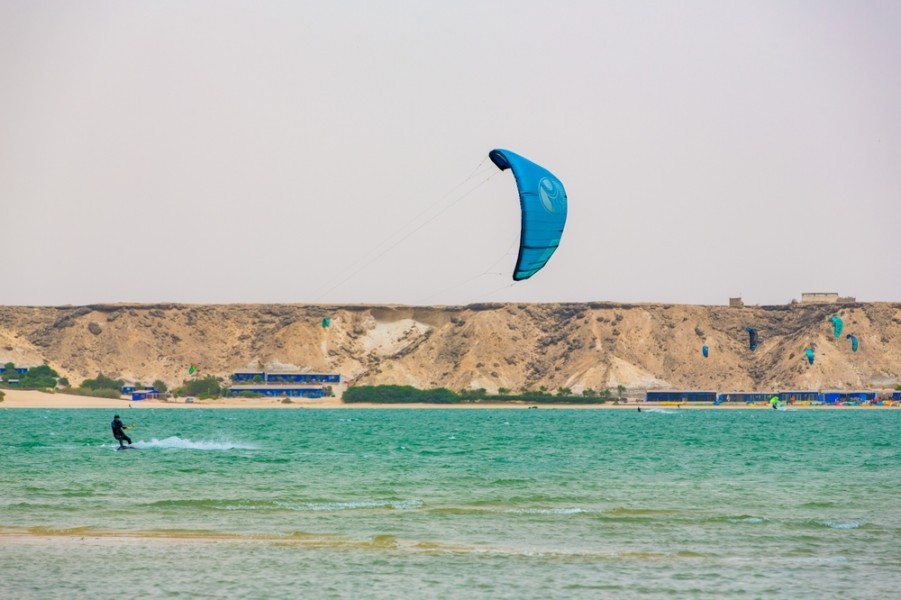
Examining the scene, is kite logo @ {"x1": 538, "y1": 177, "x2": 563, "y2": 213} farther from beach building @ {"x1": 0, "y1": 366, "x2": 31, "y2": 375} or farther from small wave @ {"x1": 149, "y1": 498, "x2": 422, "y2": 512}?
beach building @ {"x1": 0, "y1": 366, "x2": 31, "y2": 375}

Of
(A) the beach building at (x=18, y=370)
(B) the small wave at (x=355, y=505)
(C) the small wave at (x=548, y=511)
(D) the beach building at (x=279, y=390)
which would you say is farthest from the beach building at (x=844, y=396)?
(B) the small wave at (x=355, y=505)

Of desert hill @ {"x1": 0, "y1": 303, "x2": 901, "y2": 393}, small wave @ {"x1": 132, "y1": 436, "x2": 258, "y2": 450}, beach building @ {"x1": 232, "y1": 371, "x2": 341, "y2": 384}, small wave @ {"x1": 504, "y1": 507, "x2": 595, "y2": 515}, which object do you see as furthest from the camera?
desert hill @ {"x1": 0, "y1": 303, "x2": 901, "y2": 393}

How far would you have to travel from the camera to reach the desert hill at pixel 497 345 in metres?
135

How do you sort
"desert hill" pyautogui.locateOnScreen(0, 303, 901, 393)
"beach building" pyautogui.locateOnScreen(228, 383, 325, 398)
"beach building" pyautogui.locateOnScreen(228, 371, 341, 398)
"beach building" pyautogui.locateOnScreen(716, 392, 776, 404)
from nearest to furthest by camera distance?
"beach building" pyautogui.locateOnScreen(228, 383, 325, 398) < "beach building" pyautogui.locateOnScreen(228, 371, 341, 398) < "beach building" pyautogui.locateOnScreen(716, 392, 776, 404) < "desert hill" pyautogui.locateOnScreen(0, 303, 901, 393)

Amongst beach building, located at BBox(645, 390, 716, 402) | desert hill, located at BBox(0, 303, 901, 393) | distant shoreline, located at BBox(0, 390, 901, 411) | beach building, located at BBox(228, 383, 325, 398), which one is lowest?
distant shoreline, located at BBox(0, 390, 901, 411)

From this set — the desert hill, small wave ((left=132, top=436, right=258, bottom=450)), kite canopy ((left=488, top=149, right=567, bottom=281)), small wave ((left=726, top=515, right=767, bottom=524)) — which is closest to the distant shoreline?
the desert hill

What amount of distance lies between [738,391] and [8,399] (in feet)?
249

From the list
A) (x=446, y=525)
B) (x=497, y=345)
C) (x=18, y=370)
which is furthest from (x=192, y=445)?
(x=497, y=345)

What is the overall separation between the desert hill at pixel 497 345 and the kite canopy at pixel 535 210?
104893 mm

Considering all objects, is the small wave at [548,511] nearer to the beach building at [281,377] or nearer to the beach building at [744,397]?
the beach building at [744,397]

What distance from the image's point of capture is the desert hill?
135 metres

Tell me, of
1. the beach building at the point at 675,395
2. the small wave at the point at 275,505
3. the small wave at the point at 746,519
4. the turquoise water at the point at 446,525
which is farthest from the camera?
the beach building at the point at 675,395

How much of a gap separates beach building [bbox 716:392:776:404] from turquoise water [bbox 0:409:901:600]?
9252 cm

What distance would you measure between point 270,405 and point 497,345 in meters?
29.4
